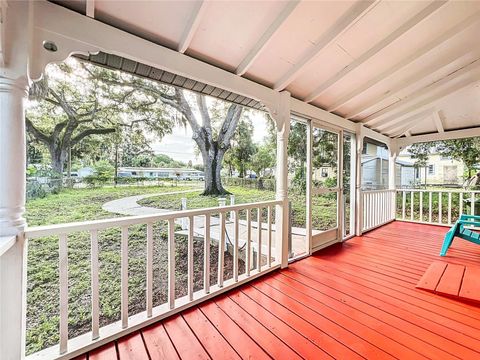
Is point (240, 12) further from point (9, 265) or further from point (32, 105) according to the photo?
point (9, 265)

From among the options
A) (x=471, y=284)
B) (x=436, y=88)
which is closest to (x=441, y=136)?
(x=436, y=88)

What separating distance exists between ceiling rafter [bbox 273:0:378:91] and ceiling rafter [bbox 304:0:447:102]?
594mm

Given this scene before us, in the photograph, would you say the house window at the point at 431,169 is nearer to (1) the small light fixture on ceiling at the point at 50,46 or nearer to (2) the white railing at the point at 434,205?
(2) the white railing at the point at 434,205

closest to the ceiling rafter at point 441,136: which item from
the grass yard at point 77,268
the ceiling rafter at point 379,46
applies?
the ceiling rafter at point 379,46

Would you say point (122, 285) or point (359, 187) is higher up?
point (359, 187)

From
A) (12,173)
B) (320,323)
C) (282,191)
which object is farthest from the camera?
(282,191)

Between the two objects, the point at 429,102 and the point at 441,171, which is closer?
the point at 429,102

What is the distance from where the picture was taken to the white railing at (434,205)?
5.06 metres

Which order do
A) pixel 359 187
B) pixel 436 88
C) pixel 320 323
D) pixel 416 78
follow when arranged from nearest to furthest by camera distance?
pixel 320 323, pixel 416 78, pixel 436 88, pixel 359 187

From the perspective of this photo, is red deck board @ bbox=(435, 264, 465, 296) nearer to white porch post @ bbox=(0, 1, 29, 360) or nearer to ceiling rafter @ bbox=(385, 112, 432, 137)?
ceiling rafter @ bbox=(385, 112, 432, 137)

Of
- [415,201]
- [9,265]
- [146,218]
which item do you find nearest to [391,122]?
[415,201]

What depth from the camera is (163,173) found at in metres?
2.97

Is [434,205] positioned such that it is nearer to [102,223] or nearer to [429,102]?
[429,102]

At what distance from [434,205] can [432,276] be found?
417cm
